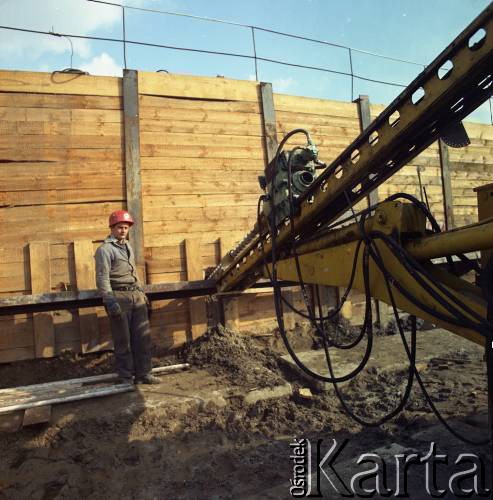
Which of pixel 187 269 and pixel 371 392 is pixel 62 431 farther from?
pixel 371 392

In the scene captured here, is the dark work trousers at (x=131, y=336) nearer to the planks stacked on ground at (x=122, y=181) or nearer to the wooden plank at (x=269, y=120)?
the planks stacked on ground at (x=122, y=181)

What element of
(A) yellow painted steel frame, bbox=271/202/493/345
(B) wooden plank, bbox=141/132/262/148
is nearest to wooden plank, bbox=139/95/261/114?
(B) wooden plank, bbox=141/132/262/148

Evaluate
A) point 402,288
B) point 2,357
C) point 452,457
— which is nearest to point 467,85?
point 402,288

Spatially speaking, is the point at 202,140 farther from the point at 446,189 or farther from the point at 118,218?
the point at 446,189

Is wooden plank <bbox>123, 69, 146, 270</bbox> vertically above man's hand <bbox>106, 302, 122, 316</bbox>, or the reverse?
wooden plank <bbox>123, 69, 146, 270</bbox>

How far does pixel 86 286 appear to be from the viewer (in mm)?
5871

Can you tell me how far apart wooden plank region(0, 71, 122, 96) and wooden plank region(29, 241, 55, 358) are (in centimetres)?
231

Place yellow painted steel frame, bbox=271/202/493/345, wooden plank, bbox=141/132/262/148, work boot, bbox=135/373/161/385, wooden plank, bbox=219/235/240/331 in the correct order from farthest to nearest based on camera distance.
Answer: wooden plank, bbox=219/235/240/331
wooden plank, bbox=141/132/262/148
work boot, bbox=135/373/161/385
yellow painted steel frame, bbox=271/202/493/345

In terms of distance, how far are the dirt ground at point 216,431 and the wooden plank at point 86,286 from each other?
25 cm

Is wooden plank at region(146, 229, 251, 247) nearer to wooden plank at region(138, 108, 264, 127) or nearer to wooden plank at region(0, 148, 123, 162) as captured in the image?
wooden plank at region(0, 148, 123, 162)

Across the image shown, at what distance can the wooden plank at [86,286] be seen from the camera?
5879 millimetres

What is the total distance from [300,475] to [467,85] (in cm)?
296

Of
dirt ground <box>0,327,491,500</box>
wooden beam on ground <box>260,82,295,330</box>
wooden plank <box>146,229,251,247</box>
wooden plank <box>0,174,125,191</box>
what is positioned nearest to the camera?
dirt ground <box>0,327,491,500</box>

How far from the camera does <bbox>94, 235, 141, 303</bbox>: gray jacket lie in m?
5.06
